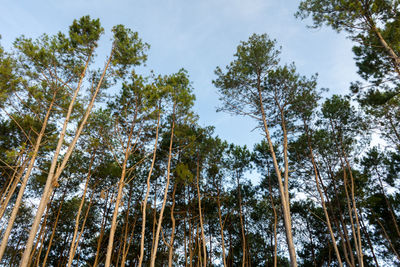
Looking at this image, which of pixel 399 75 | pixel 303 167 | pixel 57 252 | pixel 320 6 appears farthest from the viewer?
pixel 57 252

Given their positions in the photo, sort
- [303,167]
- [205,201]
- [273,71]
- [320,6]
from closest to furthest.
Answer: [320,6] → [273,71] → [303,167] → [205,201]

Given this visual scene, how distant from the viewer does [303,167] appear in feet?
43.2

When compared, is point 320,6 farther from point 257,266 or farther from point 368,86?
point 257,266

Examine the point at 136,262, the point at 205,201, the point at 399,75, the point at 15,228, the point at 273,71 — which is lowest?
the point at 136,262

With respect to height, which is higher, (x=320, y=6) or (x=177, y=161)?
Result: (x=320, y=6)

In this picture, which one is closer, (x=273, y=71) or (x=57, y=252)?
(x=273, y=71)

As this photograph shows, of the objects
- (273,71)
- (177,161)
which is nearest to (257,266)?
(177,161)

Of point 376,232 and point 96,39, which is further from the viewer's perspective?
point 376,232

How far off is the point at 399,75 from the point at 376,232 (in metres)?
13.2

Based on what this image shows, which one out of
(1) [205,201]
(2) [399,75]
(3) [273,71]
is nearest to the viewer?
(2) [399,75]

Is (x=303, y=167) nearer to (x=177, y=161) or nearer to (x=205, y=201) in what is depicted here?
(x=205, y=201)

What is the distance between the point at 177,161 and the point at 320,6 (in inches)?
391

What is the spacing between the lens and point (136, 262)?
1547 cm

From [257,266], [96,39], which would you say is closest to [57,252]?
[257,266]
